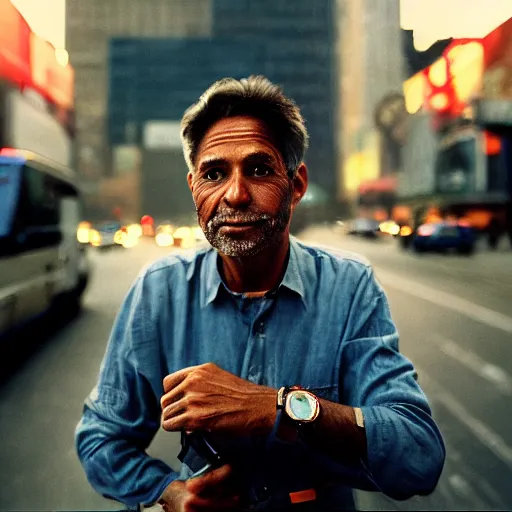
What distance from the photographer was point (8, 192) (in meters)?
1.17

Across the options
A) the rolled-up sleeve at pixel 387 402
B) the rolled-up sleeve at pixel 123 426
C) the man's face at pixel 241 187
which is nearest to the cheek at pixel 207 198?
the man's face at pixel 241 187

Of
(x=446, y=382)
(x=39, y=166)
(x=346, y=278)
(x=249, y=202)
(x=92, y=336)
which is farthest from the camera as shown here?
(x=446, y=382)

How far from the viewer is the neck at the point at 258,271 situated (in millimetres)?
999

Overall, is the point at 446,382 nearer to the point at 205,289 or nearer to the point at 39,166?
the point at 205,289

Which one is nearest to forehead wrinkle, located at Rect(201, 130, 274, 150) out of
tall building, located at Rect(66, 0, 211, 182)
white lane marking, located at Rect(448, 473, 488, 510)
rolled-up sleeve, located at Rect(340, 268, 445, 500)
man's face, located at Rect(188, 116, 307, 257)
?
man's face, located at Rect(188, 116, 307, 257)

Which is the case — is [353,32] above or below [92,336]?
above

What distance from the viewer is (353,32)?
1.39 metres

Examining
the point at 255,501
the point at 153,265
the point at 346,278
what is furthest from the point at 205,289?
the point at 255,501

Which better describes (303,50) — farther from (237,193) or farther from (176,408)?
(176,408)

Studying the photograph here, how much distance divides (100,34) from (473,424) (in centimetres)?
149

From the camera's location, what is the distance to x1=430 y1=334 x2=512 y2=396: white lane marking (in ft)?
4.79

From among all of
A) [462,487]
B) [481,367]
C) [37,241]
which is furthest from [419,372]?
[37,241]

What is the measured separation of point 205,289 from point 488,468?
38.3 inches

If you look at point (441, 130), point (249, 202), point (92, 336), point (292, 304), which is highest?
point (441, 130)
